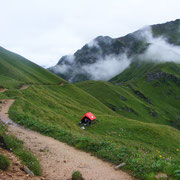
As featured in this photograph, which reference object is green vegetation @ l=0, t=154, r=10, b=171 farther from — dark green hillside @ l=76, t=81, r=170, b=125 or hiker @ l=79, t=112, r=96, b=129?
dark green hillside @ l=76, t=81, r=170, b=125

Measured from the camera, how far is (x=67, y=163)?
1096 cm

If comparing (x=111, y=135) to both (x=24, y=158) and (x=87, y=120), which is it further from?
(x=24, y=158)

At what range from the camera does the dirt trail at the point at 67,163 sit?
30.6ft

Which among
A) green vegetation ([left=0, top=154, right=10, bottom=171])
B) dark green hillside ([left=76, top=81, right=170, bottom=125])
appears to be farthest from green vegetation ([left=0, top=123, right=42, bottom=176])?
dark green hillside ([left=76, top=81, right=170, bottom=125])

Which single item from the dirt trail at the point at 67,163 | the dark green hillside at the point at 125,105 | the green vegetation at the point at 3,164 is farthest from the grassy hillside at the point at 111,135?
the dark green hillside at the point at 125,105

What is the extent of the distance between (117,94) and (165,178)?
6316 inches

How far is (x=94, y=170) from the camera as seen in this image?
33.5 feet

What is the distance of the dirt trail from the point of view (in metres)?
9.34

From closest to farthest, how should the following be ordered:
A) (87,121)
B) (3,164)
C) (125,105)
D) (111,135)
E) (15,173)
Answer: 1. (3,164)
2. (15,173)
3. (111,135)
4. (87,121)
5. (125,105)

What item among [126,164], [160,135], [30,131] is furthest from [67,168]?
[160,135]

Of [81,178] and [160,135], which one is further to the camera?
[160,135]

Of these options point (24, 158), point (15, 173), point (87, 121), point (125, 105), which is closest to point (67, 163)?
point (24, 158)

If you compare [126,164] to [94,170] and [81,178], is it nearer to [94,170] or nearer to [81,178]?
[94,170]

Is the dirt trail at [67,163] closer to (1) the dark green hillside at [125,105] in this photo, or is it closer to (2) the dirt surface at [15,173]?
(2) the dirt surface at [15,173]
